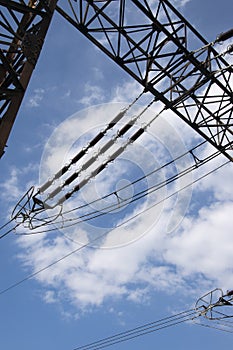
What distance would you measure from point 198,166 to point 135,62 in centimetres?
341

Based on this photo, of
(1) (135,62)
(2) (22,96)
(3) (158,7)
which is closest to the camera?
(2) (22,96)

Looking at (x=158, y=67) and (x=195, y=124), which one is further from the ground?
(x=158, y=67)

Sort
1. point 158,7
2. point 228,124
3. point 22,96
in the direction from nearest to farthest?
point 22,96, point 158,7, point 228,124

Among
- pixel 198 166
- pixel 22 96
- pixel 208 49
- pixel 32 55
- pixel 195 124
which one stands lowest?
pixel 22 96

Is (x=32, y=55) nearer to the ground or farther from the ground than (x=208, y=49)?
nearer to the ground

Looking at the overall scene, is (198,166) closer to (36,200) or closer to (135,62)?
(135,62)

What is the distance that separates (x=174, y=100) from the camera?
11297 millimetres

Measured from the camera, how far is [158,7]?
1001cm

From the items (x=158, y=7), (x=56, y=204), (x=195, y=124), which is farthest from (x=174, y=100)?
(x=56, y=204)

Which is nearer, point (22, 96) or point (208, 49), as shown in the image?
point (22, 96)

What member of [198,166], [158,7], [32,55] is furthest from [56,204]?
[32,55]

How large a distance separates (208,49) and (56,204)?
22.0ft

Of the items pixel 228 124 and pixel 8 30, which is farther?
pixel 228 124

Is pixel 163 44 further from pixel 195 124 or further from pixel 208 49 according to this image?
pixel 195 124
